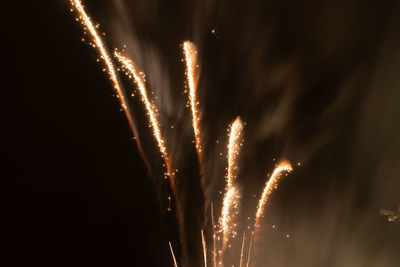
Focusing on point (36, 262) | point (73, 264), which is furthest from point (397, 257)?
point (36, 262)

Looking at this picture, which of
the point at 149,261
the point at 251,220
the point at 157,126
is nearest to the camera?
the point at 157,126

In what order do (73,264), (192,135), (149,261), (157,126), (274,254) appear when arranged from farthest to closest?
1. (274,254)
2. (149,261)
3. (73,264)
4. (192,135)
5. (157,126)

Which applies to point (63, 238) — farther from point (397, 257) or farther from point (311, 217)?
point (397, 257)

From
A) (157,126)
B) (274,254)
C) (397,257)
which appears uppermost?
(157,126)

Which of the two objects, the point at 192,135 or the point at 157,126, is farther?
the point at 192,135

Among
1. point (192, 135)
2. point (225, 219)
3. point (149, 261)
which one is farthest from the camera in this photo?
point (149, 261)

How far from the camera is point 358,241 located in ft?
48.7

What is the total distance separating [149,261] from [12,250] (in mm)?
3953

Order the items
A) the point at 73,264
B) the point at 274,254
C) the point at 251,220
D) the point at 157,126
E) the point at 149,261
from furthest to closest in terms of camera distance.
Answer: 1. the point at 274,254
2. the point at 251,220
3. the point at 149,261
4. the point at 73,264
5. the point at 157,126

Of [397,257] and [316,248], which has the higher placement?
[316,248]

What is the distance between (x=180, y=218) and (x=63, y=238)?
2.88m

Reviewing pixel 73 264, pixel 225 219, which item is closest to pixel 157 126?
pixel 225 219

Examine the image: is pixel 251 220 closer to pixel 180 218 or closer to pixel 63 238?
pixel 180 218

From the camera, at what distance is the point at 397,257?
14.8 metres
